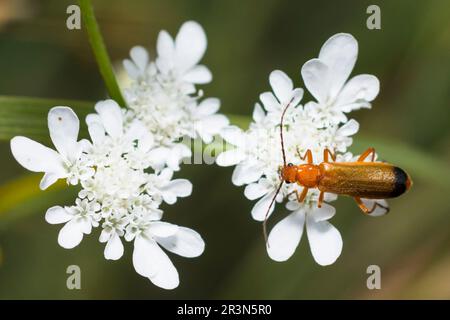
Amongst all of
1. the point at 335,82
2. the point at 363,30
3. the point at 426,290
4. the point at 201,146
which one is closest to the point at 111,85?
the point at 201,146

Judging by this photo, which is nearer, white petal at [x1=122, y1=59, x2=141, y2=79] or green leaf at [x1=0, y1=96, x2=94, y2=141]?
green leaf at [x1=0, y1=96, x2=94, y2=141]

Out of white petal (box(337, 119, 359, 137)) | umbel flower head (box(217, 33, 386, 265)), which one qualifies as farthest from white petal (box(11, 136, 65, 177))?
white petal (box(337, 119, 359, 137))

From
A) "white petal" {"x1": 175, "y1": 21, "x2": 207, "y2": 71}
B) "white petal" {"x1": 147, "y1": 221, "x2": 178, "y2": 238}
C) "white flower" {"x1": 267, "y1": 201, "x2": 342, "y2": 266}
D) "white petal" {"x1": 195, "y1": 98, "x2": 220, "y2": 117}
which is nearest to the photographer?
"white petal" {"x1": 147, "y1": 221, "x2": 178, "y2": 238}

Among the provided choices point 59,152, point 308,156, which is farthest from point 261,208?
point 59,152

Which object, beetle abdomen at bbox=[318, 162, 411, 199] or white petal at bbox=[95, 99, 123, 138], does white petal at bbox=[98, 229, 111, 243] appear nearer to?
white petal at bbox=[95, 99, 123, 138]

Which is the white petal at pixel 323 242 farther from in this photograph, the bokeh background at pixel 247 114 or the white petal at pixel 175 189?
the bokeh background at pixel 247 114

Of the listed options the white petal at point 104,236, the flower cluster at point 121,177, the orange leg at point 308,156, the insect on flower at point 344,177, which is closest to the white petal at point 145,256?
the flower cluster at point 121,177
